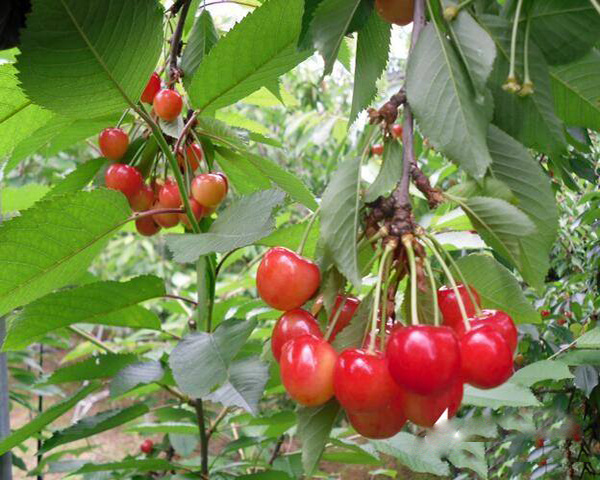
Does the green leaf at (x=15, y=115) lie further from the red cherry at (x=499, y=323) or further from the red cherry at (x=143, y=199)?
the red cherry at (x=499, y=323)

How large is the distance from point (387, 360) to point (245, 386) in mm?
372

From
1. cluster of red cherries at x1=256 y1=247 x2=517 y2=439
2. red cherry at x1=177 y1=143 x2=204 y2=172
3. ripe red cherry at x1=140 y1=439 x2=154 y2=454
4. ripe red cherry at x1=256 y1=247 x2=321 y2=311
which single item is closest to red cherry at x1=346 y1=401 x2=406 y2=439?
cluster of red cherries at x1=256 y1=247 x2=517 y2=439

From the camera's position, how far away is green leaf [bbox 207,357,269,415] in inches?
30.4

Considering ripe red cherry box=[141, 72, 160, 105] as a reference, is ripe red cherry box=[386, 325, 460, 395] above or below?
below

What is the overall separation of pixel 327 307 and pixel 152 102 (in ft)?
2.05

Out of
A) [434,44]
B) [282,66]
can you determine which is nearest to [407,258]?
[434,44]

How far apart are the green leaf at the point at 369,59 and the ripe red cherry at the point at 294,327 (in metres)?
0.26

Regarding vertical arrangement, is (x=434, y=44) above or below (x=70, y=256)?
above

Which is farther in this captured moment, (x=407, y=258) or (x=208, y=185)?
(x=208, y=185)

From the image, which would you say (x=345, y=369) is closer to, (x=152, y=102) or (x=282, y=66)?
(x=282, y=66)

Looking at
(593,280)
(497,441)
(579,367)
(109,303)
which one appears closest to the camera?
(109,303)

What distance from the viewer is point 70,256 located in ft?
2.38

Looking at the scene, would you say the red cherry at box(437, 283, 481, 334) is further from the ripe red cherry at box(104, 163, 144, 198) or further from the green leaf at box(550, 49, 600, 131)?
the ripe red cherry at box(104, 163, 144, 198)

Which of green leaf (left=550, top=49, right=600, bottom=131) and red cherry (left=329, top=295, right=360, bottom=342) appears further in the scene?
green leaf (left=550, top=49, right=600, bottom=131)
